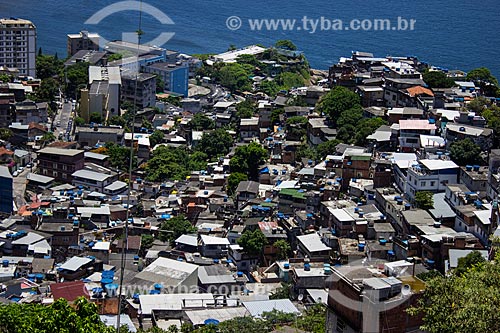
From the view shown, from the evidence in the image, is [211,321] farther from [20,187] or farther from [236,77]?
[236,77]

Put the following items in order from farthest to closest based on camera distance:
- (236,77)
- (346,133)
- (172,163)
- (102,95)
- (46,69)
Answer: (236,77), (46,69), (102,95), (172,163), (346,133)

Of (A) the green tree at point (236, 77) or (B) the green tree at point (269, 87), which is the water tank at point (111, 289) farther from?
(A) the green tree at point (236, 77)

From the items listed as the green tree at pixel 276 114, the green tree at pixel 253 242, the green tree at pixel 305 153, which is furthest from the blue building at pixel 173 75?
the green tree at pixel 253 242

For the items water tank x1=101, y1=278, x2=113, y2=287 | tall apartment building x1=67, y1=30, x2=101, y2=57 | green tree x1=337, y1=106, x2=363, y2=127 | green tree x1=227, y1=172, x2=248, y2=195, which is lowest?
water tank x1=101, y1=278, x2=113, y2=287

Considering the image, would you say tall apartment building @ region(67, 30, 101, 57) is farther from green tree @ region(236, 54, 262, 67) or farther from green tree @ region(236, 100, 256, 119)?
green tree @ region(236, 100, 256, 119)

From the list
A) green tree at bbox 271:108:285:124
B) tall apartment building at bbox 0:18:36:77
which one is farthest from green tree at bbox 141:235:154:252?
tall apartment building at bbox 0:18:36:77

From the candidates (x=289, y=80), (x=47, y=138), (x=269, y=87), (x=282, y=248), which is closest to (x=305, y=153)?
(x=282, y=248)

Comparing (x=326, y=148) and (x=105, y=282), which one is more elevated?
(x=326, y=148)
